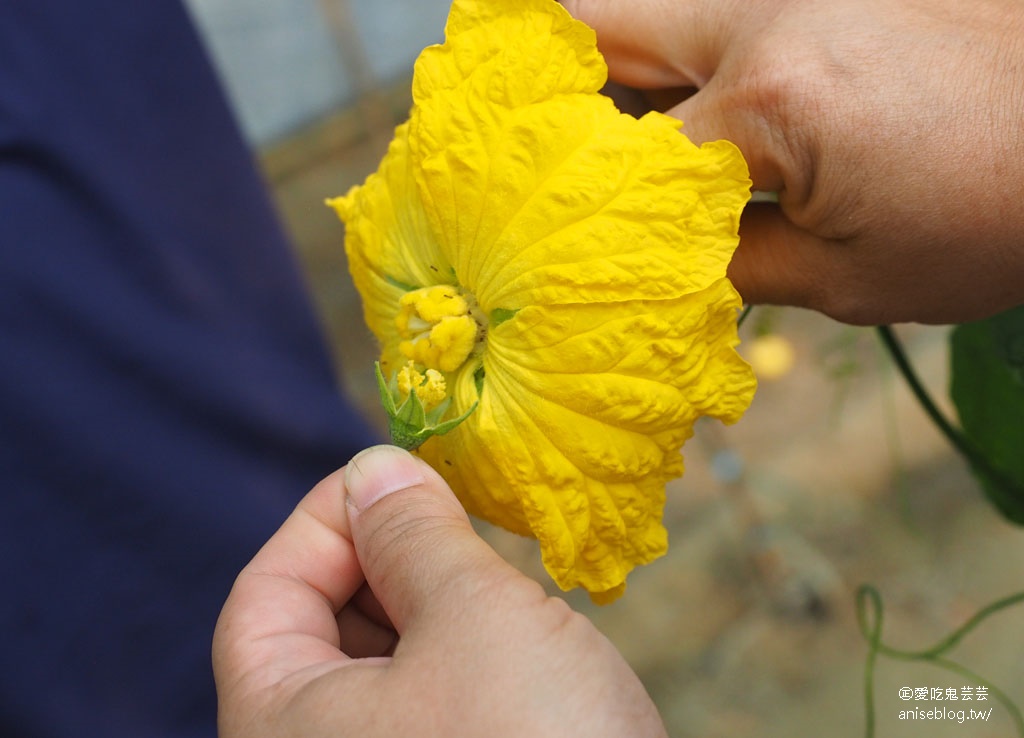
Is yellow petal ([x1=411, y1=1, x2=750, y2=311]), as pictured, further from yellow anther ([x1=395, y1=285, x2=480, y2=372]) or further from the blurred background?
the blurred background

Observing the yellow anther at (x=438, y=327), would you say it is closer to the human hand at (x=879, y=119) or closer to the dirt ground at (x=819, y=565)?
the human hand at (x=879, y=119)

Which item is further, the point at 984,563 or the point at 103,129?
the point at 984,563

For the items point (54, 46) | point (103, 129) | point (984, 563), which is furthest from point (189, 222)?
point (984, 563)

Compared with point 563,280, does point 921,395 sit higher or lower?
lower

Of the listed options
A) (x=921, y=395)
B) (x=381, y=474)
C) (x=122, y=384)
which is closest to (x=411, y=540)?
(x=381, y=474)

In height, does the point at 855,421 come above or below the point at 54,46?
below

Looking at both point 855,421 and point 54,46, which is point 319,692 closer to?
point 54,46

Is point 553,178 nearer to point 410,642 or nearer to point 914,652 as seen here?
point 410,642
